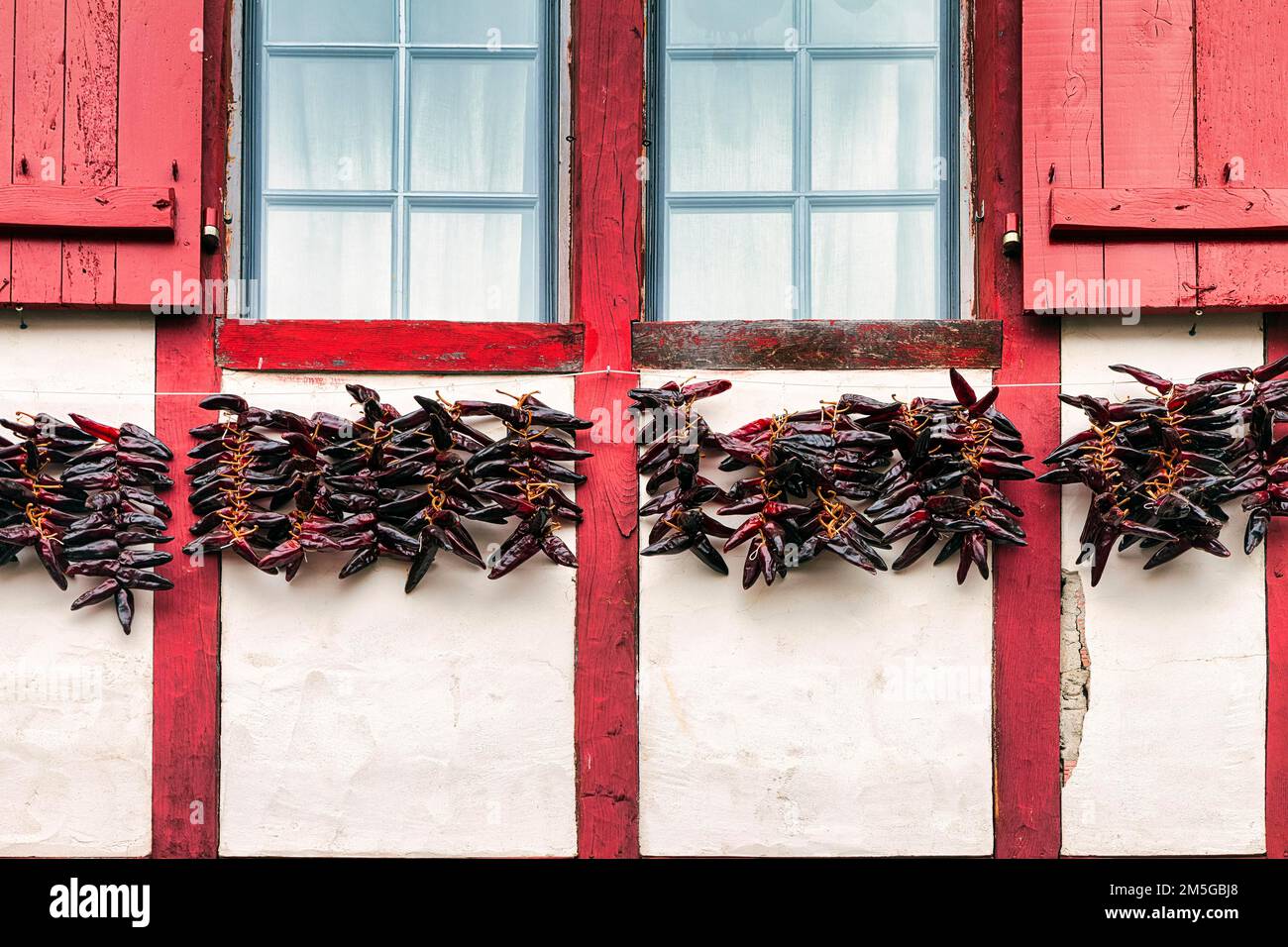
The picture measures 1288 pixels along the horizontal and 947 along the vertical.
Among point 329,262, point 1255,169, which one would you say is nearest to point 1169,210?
point 1255,169

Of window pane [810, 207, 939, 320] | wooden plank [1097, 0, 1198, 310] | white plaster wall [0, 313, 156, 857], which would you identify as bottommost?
white plaster wall [0, 313, 156, 857]

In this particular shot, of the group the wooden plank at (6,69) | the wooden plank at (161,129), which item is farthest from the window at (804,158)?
the wooden plank at (6,69)

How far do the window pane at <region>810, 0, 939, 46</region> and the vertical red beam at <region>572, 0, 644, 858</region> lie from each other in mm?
624

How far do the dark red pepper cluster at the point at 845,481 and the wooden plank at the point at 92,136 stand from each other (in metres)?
1.58

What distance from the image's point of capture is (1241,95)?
2928 millimetres

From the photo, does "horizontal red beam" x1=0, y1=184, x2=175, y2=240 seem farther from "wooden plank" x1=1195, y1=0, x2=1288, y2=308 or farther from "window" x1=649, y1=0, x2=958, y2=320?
"wooden plank" x1=1195, y1=0, x2=1288, y2=308

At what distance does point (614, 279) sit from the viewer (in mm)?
2990

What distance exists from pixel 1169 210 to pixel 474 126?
6.99 ft

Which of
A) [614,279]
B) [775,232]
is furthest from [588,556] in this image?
[775,232]

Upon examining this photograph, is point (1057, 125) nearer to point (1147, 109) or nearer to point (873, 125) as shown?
point (1147, 109)

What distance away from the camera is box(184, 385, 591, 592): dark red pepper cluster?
2.80 metres

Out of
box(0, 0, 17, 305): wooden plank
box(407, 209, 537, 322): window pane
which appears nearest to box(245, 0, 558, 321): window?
box(407, 209, 537, 322): window pane

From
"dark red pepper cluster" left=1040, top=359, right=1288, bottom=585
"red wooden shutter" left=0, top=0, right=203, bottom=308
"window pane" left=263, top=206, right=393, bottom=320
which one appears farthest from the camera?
"window pane" left=263, top=206, right=393, bottom=320
